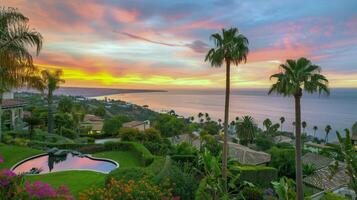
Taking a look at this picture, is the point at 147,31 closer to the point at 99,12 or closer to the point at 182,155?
the point at 99,12

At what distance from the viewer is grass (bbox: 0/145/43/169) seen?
65.0 ft

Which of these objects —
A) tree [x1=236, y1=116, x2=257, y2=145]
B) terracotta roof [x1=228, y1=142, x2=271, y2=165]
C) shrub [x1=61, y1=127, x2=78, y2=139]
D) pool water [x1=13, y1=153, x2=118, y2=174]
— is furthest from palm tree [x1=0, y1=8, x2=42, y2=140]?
tree [x1=236, y1=116, x2=257, y2=145]

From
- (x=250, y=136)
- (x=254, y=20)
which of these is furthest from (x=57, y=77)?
(x=250, y=136)

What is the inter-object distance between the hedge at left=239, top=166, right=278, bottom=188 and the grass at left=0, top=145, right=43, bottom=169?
57.1ft

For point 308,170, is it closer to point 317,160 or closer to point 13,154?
point 317,160

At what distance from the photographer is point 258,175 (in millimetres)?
24594

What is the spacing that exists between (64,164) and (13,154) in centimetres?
393

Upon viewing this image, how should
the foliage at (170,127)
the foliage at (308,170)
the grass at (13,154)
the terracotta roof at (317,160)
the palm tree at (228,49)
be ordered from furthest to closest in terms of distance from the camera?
the foliage at (170,127)
the terracotta roof at (317,160)
the foliage at (308,170)
the grass at (13,154)
the palm tree at (228,49)

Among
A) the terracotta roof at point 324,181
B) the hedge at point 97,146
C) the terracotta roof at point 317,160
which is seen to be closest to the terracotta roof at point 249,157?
the terracotta roof at point 324,181

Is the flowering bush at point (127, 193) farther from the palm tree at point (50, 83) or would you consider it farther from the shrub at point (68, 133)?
the shrub at point (68, 133)

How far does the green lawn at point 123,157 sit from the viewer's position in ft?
71.8

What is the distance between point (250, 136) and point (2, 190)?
5093 centimetres

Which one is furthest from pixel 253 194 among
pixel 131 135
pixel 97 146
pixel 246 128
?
pixel 246 128

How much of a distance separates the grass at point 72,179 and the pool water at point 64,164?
89.9 inches
